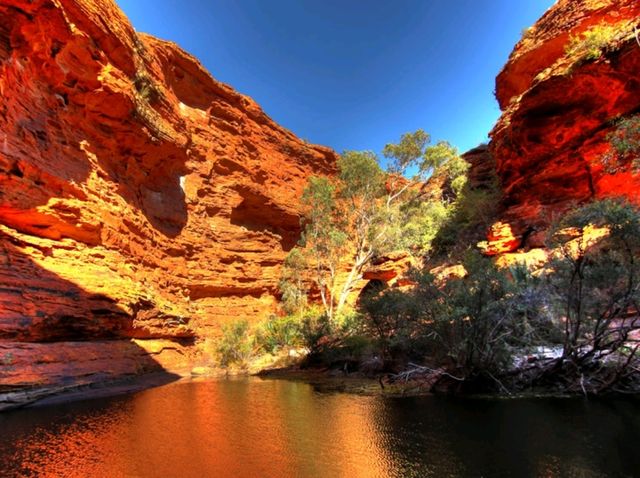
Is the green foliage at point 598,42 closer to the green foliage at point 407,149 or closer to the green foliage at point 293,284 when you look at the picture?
the green foliage at point 407,149

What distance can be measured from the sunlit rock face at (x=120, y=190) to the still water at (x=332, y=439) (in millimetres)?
5591

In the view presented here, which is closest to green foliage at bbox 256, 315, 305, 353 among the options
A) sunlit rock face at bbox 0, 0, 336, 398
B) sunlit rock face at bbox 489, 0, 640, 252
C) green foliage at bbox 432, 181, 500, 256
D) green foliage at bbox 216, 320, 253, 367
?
green foliage at bbox 216, 320, 253, 367

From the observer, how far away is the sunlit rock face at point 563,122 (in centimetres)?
1617

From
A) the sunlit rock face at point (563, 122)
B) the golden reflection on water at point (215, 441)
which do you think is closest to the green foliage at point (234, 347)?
the golden reflection on water at point (215, 441)

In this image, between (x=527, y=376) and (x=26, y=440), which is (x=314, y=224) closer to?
(x=527, y=376)

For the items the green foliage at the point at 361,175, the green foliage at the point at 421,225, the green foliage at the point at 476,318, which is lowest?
the green foliage at the point at 476,318

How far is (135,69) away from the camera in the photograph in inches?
755

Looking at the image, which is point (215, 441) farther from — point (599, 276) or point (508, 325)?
point (599, 276)

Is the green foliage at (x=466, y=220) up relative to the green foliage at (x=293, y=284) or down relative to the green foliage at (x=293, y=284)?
up

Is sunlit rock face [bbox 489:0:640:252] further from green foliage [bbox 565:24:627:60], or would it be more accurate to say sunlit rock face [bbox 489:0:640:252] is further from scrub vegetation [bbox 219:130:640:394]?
scrub vegetation [bbox 219:130:640:394]

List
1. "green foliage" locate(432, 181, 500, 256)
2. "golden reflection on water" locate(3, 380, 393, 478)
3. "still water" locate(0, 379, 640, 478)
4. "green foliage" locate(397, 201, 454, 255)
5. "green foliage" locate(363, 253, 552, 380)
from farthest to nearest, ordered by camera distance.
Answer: "green foliage" locate(432, 181, 500, 256) → "green foliage" locate(397, 201, 454, 255) → "green foliage" locate(363, 253, 552, 380) → "golden reflection on water" locate(3, 380, 393, 478) → "still water" locate(0, 379, 640, 478)

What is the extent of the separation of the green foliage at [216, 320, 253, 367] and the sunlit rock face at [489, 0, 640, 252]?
14460mm

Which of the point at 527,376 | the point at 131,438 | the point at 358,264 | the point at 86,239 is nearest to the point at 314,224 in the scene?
the point at 358,264

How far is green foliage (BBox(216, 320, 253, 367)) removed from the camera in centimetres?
1828
